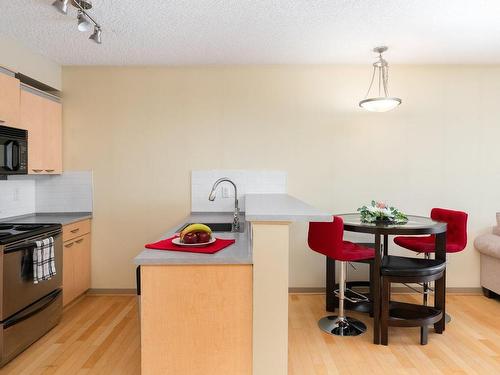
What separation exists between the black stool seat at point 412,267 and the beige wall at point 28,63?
139 inches

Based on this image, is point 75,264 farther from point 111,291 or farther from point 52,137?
point 52,137

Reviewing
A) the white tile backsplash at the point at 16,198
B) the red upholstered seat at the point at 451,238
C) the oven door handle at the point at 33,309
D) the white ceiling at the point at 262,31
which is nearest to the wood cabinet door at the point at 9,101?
the white ceiling at the point at 262,31

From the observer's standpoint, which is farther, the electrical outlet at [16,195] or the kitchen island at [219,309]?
the electrical outlet at [16,195]

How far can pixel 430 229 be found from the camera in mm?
2719

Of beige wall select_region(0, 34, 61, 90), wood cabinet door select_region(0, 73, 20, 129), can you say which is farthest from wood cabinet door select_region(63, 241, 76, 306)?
beige wall select_region(0, 34, 61, 90)

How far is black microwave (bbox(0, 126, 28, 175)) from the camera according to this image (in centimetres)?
289

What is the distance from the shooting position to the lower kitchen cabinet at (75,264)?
3.43 meters

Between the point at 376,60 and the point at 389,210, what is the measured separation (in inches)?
67.2

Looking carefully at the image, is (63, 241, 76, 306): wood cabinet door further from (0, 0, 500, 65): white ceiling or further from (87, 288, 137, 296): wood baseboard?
(0, 0, 500, 65): white ceiling

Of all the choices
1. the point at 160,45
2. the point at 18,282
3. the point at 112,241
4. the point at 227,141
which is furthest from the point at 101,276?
the point at 160,45

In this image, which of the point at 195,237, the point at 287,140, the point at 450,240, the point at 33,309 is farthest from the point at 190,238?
the point at 450,240

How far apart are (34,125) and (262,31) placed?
7.58ft

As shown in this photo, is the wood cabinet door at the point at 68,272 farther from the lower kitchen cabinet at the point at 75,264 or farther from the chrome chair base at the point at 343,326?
the chrome chair base at the point at 343,326

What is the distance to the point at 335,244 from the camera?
9.31 ft
